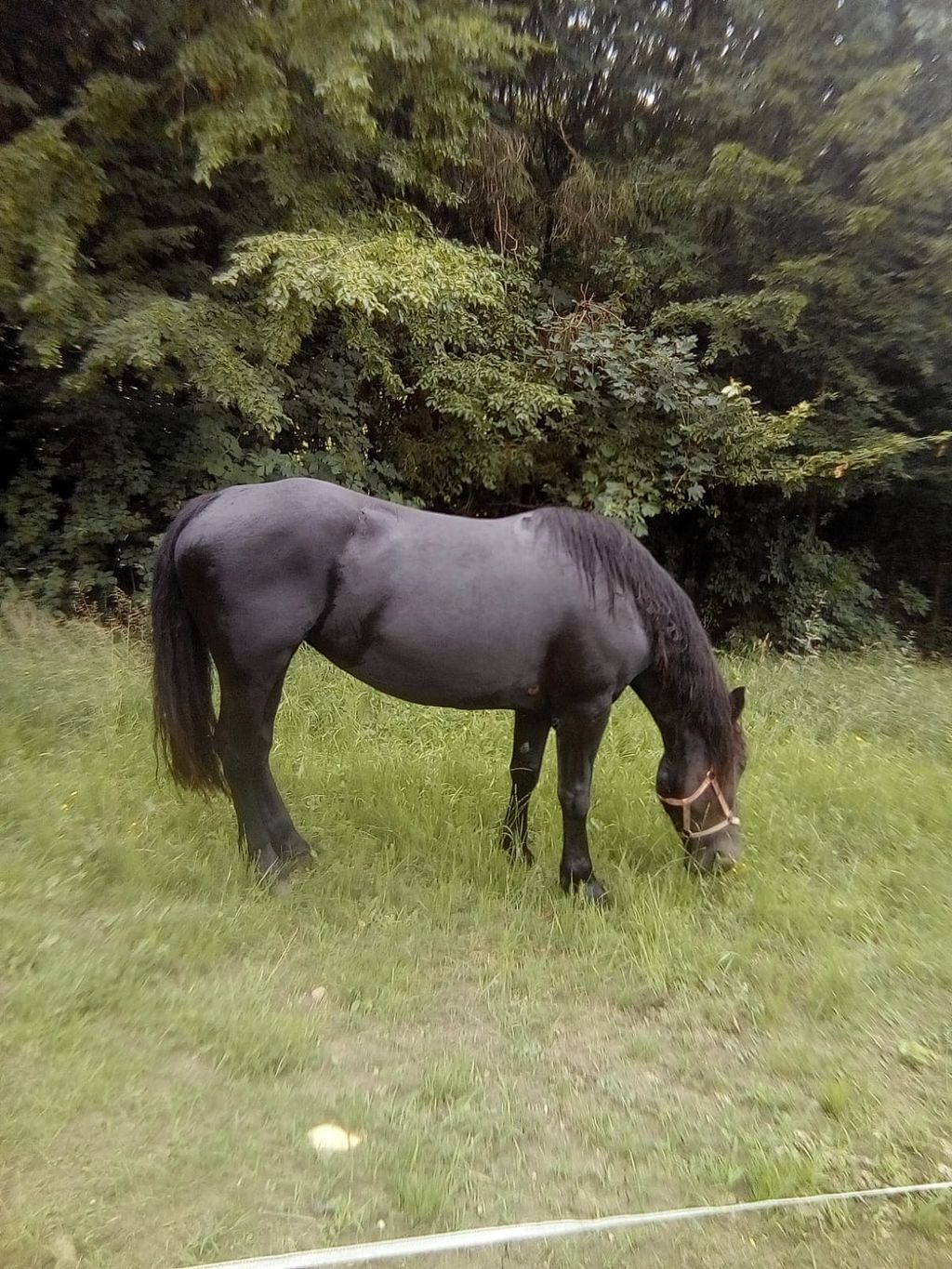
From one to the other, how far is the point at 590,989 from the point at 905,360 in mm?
8459

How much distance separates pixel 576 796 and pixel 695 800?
0.49m

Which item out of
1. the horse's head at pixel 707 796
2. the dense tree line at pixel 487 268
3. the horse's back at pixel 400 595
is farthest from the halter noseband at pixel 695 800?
the dense tree line at pixel 487 268

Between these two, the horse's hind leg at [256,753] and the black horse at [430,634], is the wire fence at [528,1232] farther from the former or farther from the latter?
the horse's hind leg at [256,753]

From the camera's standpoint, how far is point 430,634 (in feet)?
10.0

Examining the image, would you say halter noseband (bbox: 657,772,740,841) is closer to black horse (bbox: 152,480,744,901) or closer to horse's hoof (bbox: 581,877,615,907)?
black horse (bbox: 152,480,744,901)

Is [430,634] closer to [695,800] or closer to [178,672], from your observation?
[178,672]

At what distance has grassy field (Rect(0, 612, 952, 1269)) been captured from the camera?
71.1 inches

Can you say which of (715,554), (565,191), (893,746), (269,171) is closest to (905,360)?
(715,554)

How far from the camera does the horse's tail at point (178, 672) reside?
10.3ft

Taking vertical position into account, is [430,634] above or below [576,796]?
above

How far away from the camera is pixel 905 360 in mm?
8758

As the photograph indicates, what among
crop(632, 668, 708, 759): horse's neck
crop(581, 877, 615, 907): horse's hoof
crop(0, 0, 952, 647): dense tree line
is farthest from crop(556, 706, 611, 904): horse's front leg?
crop(0, 0, 952, 647): dense tree line

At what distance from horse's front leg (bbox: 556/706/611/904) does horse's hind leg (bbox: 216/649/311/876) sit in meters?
1.09

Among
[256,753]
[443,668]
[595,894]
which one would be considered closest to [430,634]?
[443,668]
